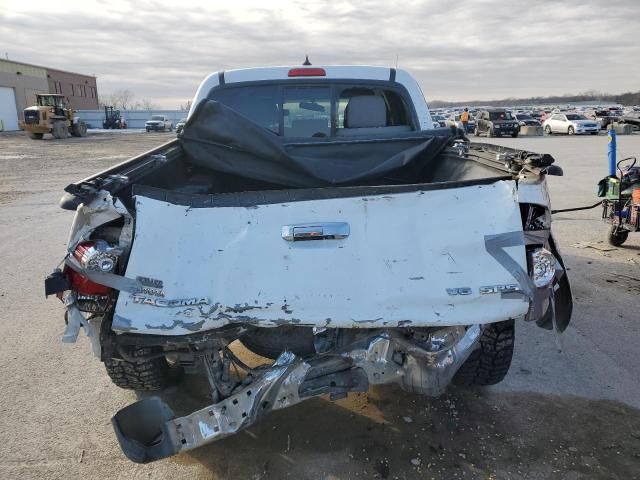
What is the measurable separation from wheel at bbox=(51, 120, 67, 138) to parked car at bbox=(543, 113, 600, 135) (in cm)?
3499

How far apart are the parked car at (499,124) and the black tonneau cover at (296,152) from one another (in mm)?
31045

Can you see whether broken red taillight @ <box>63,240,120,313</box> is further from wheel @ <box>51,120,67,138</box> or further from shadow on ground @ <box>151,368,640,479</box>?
wheel @ <box>51,120,67,138</box>

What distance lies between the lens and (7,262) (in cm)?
636

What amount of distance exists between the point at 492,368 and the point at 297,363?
54.4 inches

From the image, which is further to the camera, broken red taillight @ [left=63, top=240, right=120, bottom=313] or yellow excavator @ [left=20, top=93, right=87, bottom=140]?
yellow excavator @ [left=20, top=93, right=87, bottom=140]

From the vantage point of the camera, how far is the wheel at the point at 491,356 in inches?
117

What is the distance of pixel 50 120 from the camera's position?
33500 millimetres

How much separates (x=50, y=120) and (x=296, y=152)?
35336mm

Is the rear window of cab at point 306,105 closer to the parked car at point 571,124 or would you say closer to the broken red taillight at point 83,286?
the broken red taillight at point 83,286

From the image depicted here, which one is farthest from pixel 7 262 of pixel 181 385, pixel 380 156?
pixel 380 156

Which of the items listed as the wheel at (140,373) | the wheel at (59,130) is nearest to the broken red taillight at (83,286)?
the wheel at (140,373)

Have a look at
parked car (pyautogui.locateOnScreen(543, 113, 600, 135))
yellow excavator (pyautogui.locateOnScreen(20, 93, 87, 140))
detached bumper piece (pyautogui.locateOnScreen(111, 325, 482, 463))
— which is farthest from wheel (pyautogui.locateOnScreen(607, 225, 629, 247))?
yellow excavator (pyautogui.locateOnScreen(20, 93, 87, 140))

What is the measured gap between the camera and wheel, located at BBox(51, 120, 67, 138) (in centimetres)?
3406

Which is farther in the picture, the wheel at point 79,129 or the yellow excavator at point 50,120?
the wheel at point 79,129
